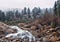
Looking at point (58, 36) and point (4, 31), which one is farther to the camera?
point (4, 31)

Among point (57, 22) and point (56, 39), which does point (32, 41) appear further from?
point (57, 22)

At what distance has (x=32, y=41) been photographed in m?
10.1

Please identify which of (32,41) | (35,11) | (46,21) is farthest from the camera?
(35,11)

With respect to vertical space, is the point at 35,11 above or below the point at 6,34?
below

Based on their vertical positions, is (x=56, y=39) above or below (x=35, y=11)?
above

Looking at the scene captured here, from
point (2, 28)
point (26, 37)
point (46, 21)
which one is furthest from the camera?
point (46, 21)

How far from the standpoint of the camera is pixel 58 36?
11.0m

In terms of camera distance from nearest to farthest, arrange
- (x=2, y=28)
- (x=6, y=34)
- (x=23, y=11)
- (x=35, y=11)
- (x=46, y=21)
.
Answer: (x=6, y=34) < (x=2, y=28) < (x=46, y=21) < (x=35, y=11) < (x=23, y=11)

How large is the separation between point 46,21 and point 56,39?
7.70 m

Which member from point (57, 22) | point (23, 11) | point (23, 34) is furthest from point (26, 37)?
point (23, 11)

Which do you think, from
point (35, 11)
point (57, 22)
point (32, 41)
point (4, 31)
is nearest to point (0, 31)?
point (4, 31)

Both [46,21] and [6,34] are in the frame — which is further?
[46,21]

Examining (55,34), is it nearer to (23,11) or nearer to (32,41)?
(32,41)

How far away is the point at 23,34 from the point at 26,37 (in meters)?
0.56
